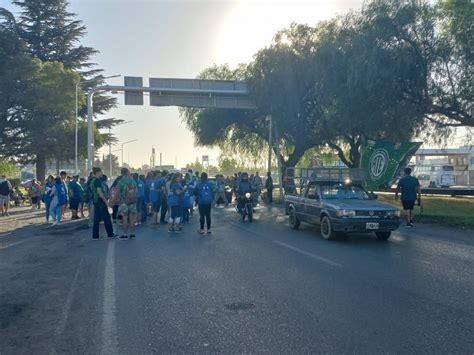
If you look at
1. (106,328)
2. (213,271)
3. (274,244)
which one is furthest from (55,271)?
(274,244)

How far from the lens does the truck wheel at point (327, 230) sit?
11836mm

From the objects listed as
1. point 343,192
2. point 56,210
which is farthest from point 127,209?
point 343,192

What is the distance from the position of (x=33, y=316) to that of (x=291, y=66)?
2654 cm

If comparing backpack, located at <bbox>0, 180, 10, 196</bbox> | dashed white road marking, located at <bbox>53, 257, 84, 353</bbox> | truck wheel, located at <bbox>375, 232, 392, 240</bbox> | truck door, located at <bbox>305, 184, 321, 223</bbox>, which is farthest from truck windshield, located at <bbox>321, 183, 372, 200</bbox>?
backpack, located at <bbox>0, 180, 10, 196</bbox>

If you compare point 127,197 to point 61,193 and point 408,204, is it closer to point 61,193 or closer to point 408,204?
point 61,193

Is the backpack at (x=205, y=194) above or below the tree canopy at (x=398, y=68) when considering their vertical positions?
below

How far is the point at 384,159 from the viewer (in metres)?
27.5

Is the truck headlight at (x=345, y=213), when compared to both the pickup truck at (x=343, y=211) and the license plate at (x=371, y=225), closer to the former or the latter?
the pickup truck at (x=343, y=211)

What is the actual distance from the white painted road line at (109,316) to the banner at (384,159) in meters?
20.8

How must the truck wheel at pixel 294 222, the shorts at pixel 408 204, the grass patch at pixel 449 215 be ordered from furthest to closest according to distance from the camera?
the grass patch at pixel 449 215
the shorts at pixel 408 204
the truck wheel at pixel 294 222

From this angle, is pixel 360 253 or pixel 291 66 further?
pixel 291 66

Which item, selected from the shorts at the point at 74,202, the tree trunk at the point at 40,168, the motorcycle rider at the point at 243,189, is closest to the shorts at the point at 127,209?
the motorcycle rider at the point at 243,189

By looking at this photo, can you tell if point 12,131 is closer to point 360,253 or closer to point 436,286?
point 360,253

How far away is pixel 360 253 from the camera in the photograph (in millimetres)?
10055
